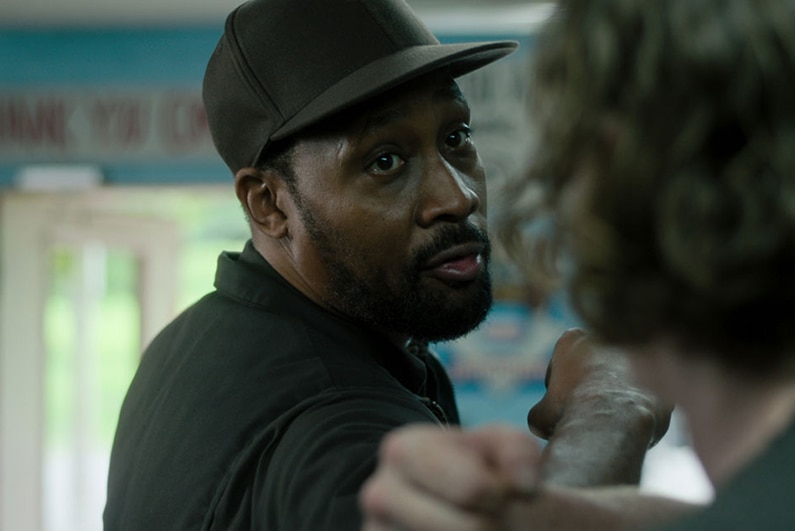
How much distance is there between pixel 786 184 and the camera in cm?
50

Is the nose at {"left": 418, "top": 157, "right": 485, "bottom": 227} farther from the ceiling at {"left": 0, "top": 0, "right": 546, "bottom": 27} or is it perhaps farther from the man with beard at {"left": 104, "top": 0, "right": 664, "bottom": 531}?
the ceiling at {"left": 0, "top": 0, "right": 546, "bottom": 27}

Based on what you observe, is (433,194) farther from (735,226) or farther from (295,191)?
(735,226)

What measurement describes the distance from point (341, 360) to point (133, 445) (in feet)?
0.92

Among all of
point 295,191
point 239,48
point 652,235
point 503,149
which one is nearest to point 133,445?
point 295,191

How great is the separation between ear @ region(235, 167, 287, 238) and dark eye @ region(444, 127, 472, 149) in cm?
21

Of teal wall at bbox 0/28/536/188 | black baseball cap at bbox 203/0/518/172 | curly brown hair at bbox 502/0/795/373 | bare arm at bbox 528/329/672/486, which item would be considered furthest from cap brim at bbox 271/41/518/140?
teal wall at bbox 0/28/536/188

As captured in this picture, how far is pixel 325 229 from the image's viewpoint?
128 cm

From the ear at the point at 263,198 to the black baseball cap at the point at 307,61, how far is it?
21 millimetres

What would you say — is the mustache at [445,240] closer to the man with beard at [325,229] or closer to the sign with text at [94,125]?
the man with beard at [325,229]

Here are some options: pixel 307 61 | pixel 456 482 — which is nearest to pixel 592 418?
pixel 456 482

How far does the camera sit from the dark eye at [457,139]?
131 cm

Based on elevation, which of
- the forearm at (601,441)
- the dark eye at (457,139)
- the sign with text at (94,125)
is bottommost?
the forearm at (601,441)

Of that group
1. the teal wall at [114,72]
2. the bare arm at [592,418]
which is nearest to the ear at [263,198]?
the bare arm at [592,418]

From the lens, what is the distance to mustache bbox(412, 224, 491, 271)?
1237 mm
